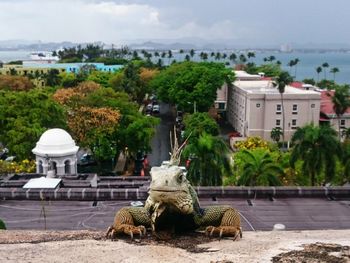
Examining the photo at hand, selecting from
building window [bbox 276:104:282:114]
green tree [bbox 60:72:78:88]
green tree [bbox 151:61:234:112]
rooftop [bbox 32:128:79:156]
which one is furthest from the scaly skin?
green tree [bbox 60:72:78:88]

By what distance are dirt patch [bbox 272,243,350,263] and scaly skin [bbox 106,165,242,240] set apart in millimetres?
1257

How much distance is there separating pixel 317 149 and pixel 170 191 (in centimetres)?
2139

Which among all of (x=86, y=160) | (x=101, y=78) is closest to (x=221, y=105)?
(x=101, y=78)

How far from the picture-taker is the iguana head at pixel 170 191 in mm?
6844

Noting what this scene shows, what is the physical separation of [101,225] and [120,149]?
23.3m

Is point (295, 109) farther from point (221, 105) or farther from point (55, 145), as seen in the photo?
point (55, 145)

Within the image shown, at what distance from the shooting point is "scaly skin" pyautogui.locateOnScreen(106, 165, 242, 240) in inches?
271

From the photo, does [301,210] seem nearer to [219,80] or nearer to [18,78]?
[219,80]

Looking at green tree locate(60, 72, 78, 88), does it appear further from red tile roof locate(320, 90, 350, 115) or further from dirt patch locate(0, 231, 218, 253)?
dirt patch locate(0, 231, 218, 253)

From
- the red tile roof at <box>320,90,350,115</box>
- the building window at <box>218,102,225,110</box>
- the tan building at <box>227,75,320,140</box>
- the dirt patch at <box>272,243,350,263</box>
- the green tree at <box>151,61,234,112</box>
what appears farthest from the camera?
the building window at <box>218,102,225,110</box>

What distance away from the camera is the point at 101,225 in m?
15.6

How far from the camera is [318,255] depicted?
20.0 feet

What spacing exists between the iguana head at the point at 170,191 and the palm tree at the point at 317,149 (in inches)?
823

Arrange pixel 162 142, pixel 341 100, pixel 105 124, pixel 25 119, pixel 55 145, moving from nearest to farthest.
→ pixel 55 145, pixel 25 119, pixel 105 124, pixel 341 100, pixel 162 142
